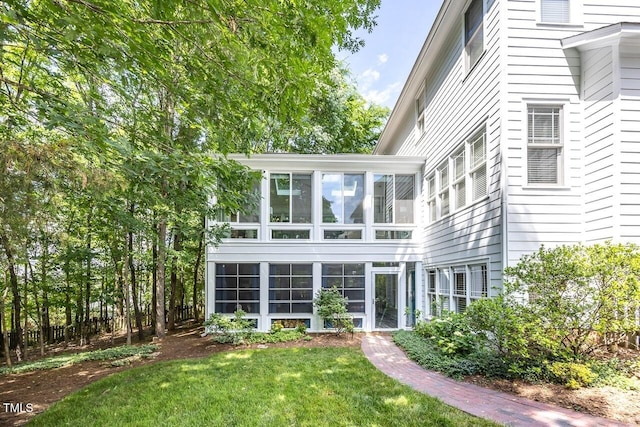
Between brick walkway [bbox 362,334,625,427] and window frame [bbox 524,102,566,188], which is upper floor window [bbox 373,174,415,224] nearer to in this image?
window frame [bbox 524,102,566,188]

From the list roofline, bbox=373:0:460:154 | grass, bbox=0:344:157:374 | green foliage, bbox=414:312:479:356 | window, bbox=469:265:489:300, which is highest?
roofline, bbox=373:0:460:154

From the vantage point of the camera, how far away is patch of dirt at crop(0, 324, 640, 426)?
3.89 metres

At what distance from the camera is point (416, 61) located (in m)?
9.27

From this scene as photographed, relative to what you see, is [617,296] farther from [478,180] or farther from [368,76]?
[368,76]

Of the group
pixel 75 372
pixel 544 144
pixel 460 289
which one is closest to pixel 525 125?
pixel 544 144

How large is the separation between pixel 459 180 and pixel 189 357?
721 centimetres

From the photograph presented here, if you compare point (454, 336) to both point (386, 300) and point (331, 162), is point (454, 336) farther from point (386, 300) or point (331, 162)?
point (331, 162)

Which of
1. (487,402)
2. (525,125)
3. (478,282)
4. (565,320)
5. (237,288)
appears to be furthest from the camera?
(237,288)

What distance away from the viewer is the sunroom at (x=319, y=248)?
1011 centimetres

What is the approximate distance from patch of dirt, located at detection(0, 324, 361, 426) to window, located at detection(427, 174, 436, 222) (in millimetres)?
4056

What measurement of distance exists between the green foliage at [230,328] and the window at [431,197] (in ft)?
19.8

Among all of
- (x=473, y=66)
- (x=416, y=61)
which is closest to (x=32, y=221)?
(x=473, y=66)

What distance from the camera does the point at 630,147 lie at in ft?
17.2

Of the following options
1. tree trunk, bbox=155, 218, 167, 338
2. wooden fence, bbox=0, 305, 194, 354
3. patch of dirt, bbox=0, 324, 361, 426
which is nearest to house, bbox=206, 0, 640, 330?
tree trunk, bbox=155, 218, 167, 338
